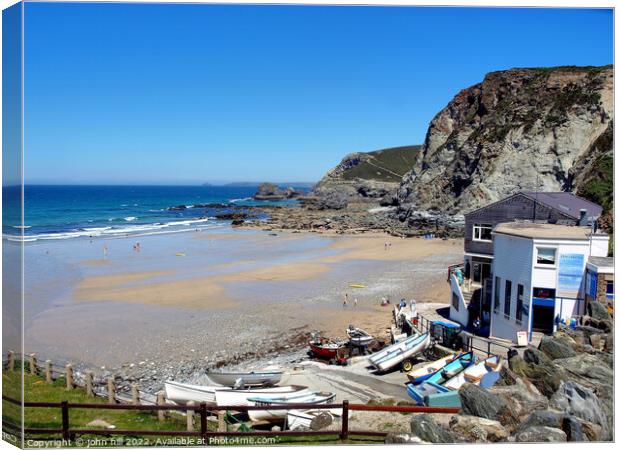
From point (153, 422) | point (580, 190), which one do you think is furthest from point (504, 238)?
point (580, 190)

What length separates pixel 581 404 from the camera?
6367 mm

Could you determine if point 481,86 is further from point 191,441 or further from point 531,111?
point 191,441

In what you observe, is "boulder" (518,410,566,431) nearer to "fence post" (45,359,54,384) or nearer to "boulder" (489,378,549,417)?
"boulder" (489,378,549,417)

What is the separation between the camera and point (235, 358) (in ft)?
50.2

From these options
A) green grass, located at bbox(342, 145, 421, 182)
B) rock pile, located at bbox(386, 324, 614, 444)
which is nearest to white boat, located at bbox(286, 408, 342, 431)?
rock pile, located at bbox(386, 324, 614, 444)

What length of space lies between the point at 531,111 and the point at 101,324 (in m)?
46.8

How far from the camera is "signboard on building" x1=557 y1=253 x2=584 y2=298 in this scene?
952 centimetres

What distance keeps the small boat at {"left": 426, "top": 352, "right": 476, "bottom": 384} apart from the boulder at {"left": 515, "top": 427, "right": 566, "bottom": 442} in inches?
154

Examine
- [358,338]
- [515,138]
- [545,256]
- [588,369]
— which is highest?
[515,138]

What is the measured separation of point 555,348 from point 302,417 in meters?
4.25

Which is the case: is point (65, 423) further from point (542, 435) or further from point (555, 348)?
point (555, 348)

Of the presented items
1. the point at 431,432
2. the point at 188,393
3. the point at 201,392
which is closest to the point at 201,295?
the point at 188,393

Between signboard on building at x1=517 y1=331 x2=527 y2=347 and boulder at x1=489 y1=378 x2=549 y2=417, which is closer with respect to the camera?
boulder at x1=489 y1=378 x2=549 y2=417

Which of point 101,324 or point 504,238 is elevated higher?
point 504,238
